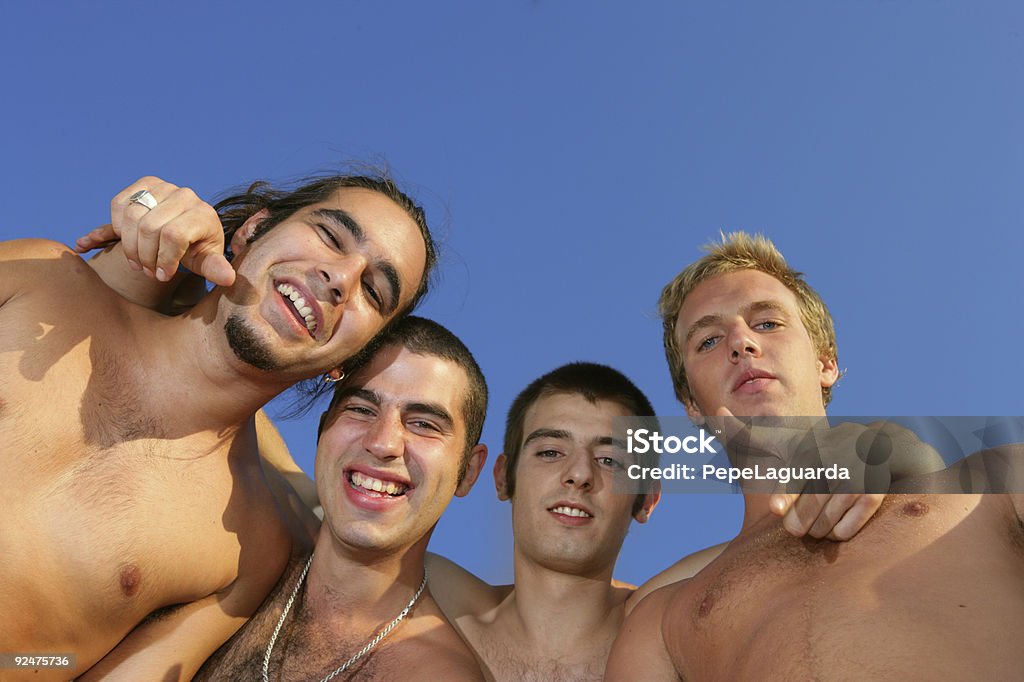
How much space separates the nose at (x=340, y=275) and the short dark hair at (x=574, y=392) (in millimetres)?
1914

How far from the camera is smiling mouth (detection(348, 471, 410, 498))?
199 inches

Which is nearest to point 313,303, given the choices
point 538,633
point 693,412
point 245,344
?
point 245,344

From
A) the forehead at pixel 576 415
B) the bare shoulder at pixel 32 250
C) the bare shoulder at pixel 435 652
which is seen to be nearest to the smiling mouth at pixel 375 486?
the bare shoulder at pixel 435 652

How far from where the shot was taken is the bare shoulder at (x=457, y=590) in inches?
230

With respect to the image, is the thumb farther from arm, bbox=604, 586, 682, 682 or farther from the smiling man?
arm, bbox=604, 586, 682, 682

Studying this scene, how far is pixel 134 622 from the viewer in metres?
4.61

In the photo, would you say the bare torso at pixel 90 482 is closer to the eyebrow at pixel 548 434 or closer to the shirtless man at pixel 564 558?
the shirtless man at pixel 564 558

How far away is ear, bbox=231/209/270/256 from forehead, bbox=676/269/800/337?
2.87 metres

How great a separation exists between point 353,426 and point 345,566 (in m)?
0.89

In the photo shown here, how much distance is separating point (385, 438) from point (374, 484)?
29 cm

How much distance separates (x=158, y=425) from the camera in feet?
15.4

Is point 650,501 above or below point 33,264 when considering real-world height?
below

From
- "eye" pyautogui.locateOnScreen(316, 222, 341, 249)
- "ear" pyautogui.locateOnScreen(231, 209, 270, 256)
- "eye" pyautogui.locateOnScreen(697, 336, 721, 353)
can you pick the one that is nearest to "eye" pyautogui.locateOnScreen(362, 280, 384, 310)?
"eye" pyautogui.locateOnScreen(316, 222, 341, 249)

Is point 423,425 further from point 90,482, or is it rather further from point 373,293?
point 90,482
